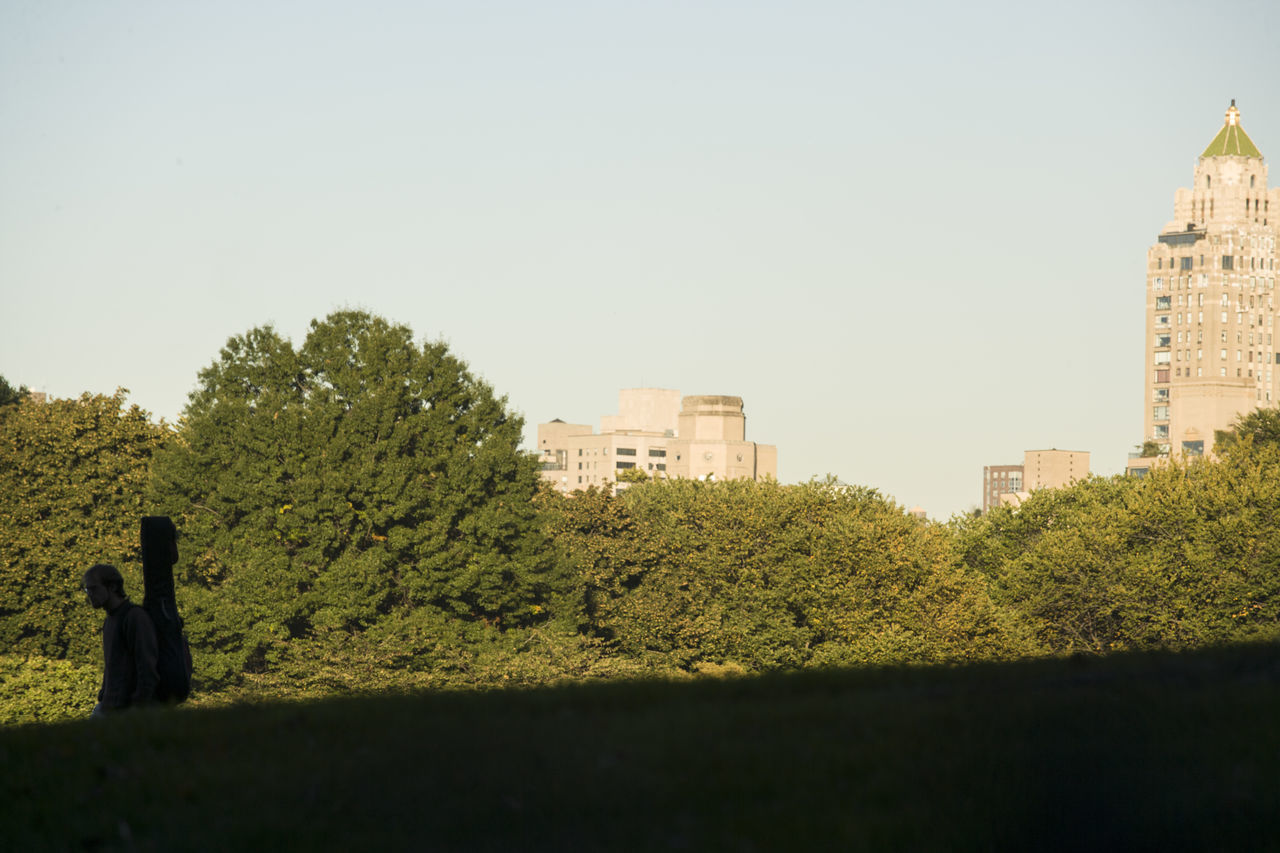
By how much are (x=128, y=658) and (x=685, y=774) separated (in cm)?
572

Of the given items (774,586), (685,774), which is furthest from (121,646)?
(774,586)

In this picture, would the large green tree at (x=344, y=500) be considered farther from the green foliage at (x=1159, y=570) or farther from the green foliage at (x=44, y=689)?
the green foliage at (x=1159, y=570)

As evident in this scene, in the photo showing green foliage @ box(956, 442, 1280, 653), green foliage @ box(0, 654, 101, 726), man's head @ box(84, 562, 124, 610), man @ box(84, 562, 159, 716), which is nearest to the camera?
man's head @ box(84, 562, 124, 610)

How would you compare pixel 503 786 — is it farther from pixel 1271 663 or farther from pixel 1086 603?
pixel 1086 603

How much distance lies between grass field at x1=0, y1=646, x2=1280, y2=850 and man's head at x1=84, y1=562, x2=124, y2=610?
3.48ft

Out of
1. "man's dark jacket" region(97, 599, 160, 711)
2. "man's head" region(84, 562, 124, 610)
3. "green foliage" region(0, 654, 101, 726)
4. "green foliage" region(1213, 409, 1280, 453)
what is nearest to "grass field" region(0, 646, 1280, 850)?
"man's dark jacket" region(97, 599, 160, 711)

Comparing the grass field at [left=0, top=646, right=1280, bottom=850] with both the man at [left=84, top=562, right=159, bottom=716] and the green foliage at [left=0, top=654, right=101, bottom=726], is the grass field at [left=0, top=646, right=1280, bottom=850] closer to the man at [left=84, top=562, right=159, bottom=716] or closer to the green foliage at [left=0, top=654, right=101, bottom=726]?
the man at [left=84, top=562, right=159, bottom=716]

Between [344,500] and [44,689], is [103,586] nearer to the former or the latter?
[44,689]

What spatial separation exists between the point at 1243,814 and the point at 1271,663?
6.06 metres

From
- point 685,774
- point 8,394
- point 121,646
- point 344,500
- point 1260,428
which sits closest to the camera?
point 685,774

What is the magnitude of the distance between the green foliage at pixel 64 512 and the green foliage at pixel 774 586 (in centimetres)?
1826

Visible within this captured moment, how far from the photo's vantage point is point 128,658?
1187cm

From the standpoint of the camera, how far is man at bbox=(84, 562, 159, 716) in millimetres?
11609

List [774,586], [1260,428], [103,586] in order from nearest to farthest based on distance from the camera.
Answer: [103,586] < [774,586] < [1260,428]
